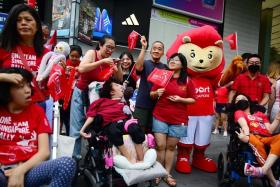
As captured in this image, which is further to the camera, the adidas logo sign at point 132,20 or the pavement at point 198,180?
the adidas logo sign at point 132,20

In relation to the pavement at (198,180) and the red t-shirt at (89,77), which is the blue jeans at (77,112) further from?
the pavement at (198,180)

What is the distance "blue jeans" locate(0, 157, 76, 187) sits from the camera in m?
2.43

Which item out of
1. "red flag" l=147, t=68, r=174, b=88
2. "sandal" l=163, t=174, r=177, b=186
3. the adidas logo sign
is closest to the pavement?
"sandal" l=163, t=174, r=177, b=186

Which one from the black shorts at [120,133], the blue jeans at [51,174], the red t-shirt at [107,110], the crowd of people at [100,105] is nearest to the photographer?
the blue jeans at [51,174]

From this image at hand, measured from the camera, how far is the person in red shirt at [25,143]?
2.45 meters

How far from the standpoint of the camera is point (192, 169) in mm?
4996

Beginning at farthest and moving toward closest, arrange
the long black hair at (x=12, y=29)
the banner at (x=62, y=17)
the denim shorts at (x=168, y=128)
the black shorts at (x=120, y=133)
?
the banner at (x=62, y=17)
the denim shorts at (x=168, y=128)
the black shorts at (x=120, y=133)
the long black hair at (x=12, y=29)

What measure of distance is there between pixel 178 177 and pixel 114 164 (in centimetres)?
145

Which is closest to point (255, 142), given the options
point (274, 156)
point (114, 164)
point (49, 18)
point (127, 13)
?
point (274, 156)

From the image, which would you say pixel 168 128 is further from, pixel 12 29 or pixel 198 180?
pixel 12 29

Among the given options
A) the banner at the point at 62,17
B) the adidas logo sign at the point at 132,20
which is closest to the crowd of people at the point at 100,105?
the banner at the point at 62,17

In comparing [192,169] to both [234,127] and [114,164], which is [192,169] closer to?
[234,127]

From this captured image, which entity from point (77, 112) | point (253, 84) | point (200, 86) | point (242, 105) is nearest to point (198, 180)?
point (242, 105)

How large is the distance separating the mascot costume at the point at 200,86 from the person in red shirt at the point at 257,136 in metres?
0.54
